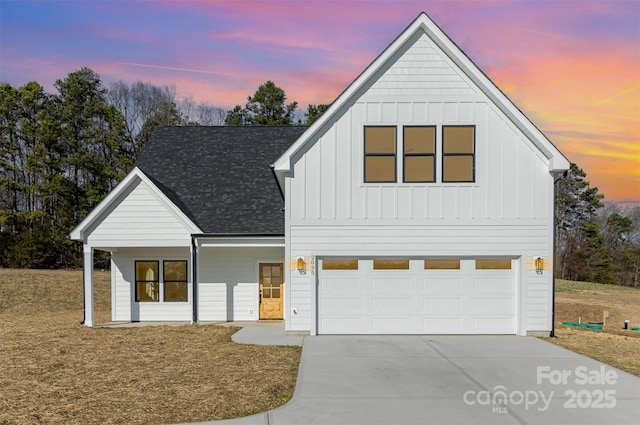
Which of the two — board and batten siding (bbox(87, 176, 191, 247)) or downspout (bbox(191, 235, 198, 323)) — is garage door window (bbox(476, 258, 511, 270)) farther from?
board and batten siding (bbox(87, 176, 191, 247))

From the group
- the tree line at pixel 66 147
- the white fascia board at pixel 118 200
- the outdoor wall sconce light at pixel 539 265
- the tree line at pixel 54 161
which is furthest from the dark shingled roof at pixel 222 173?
the tree line at pixel 54 161

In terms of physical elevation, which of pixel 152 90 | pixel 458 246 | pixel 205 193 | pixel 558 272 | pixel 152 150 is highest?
pixel 152 90

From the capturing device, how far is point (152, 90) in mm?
49031

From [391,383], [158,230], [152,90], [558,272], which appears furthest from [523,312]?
[558,272]

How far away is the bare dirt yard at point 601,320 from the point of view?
1127cm

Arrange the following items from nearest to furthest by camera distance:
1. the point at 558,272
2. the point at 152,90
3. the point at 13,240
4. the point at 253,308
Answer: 1. the point at 253,308
2. the point at 13,240
3. the point at 152,90
4. the point at 558,272

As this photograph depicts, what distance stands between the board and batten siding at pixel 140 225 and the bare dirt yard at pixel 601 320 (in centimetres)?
1130

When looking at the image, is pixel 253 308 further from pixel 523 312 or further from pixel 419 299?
pixel 523 312

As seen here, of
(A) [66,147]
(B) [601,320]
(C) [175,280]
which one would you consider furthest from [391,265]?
(A) [66,147]

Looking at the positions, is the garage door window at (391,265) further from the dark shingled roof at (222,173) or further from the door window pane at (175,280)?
the door window pane at (175,280)

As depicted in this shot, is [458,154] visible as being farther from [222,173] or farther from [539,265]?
[222,173]

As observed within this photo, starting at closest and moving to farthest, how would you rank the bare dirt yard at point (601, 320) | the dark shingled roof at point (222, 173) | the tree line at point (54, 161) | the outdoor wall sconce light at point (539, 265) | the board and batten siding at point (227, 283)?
the bare dirt yard at point (601, 320), the outdoor wall sconce light at point (539, 265), the dark shingled roof at point (222, 173), the board and batten siding at point (227, 283), the tree line at point (54, 161)

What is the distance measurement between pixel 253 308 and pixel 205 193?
14.6 feet

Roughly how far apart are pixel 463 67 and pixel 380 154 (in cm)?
326
